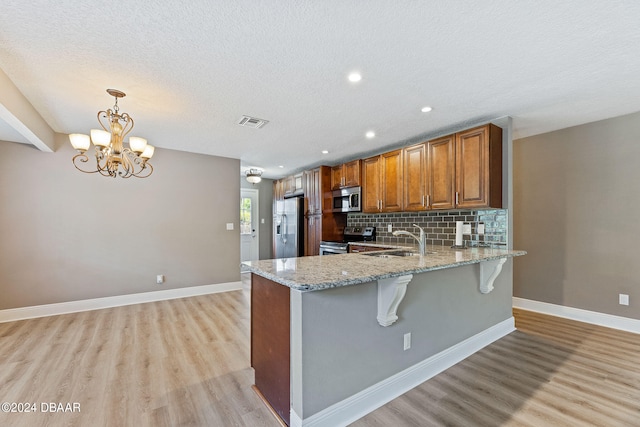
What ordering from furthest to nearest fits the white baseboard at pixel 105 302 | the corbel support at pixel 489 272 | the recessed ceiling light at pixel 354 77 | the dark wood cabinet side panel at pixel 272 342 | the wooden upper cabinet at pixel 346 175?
the wooden upper cabinet at pixel 346 175 < the white baseboard at pixel 105 302 < the corbel support at pixel 489 272 < the recessed ceiling light at pixel 354 77 < the dark wood cabinet side panel at pixel 272 342

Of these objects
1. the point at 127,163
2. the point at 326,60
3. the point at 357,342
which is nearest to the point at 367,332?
the point at 357,342

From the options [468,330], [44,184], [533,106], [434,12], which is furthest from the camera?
[44,184]

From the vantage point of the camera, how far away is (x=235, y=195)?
513cm

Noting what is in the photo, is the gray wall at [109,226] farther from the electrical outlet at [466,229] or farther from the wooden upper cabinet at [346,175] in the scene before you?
the electrical outlet at [466,229]

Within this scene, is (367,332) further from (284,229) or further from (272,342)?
(284,229)

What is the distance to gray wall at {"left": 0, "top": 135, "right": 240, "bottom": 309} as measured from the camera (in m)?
3.52

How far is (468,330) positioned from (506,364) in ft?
1.17

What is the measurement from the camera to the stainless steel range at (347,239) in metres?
4.61

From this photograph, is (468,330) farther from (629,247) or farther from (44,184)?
(44,184)

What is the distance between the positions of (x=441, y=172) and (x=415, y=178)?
0.38 m

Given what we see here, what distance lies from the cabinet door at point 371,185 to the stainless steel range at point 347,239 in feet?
1.64

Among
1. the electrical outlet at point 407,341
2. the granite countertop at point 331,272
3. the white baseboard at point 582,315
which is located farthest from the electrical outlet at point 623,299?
the electrical outlet at point 407,341

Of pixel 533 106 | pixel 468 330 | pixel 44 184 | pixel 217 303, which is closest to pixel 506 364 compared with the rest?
pixel 468 330

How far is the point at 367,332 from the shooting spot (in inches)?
70.7
